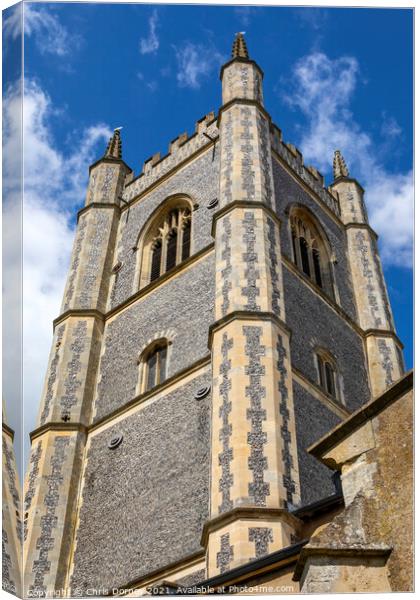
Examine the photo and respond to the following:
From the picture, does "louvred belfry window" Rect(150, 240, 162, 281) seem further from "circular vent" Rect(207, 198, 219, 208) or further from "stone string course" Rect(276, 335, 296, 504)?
"stone string course" Rect(276, 335, 296, 504)

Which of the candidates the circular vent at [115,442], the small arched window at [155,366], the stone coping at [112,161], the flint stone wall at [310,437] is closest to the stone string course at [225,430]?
the flint stone wall at [310,437]

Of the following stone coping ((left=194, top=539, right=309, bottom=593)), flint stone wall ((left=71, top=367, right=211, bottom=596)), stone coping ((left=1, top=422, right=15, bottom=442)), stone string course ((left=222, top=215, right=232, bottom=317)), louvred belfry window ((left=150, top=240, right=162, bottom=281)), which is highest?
louvred belfry window ((left=150, top=240, right=162, bottom=281))

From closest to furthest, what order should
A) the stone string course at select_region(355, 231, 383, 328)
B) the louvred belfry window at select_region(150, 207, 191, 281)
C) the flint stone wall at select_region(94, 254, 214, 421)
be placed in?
1. the flint stone wall at select_region(94, 254, 214, 421)
2. the louvred belfry window at select_region(150, 207, 191, 281)
3. the stone string course at select_region(355, 231, 383, 328)

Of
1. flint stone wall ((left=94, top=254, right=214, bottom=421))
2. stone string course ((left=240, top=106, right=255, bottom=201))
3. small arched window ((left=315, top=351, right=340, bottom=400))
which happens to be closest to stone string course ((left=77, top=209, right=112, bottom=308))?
flint stone wall ((left=94, top=254, right=214, bottom=421))

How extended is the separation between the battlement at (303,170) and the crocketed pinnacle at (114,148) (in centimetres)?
503

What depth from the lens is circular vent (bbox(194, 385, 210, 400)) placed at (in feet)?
43.2

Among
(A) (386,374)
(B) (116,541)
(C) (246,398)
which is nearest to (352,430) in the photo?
(C) (246,398)

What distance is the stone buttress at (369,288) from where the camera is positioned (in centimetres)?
1753

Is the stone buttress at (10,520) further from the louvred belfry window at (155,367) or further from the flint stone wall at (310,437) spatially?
the louvred belfry window at (155,367)

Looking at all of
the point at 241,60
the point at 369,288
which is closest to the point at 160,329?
the point at 369,288

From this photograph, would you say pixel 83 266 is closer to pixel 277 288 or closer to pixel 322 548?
pixel 277 288

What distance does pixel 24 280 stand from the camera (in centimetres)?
775

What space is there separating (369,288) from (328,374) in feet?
14.9

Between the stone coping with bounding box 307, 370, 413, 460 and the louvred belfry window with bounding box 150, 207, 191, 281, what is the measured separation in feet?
39.0
